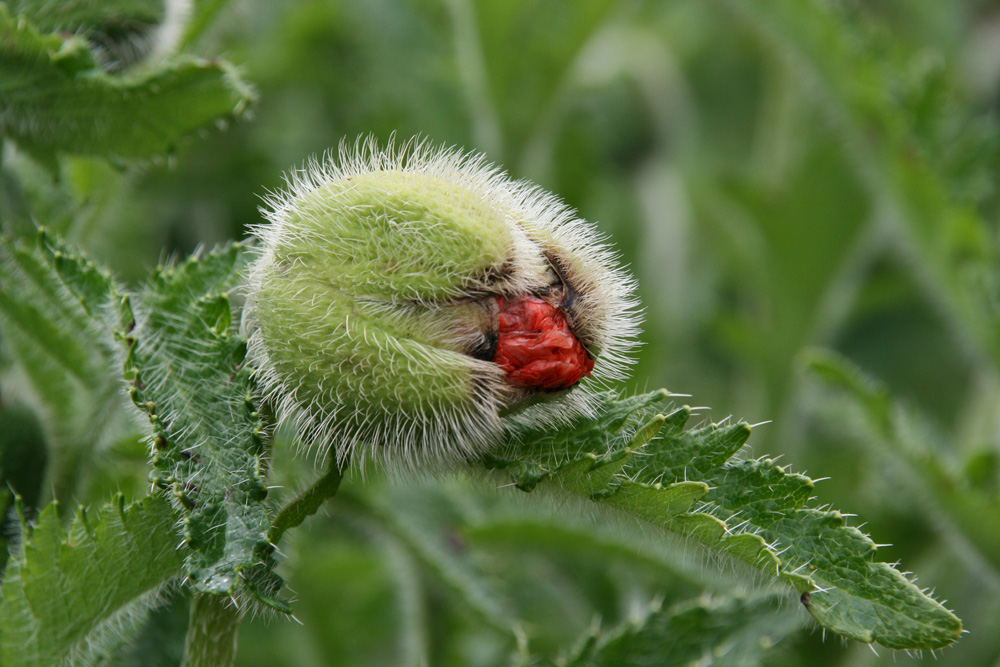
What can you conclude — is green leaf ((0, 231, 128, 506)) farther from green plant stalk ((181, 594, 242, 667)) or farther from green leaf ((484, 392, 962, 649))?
green leaf ((484, 392, 962, 649))

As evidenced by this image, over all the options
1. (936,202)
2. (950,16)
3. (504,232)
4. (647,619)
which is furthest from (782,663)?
(950,16)

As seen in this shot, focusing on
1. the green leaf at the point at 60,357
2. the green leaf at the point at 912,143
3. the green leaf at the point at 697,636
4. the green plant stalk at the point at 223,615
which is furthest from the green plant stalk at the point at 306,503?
the green leaf at the point at 912,143

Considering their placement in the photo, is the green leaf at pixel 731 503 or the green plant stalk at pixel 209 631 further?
the green plant stalk at pixel 209 631

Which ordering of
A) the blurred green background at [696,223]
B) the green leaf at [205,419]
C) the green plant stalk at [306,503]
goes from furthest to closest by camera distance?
the blurred green background at [696,223], the green plant stalk at [306,503], the green leaf at [205,419]

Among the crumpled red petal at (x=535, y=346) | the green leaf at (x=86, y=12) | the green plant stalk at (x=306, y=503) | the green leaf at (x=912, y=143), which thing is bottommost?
the green plant stalk at (x=306, y=503)

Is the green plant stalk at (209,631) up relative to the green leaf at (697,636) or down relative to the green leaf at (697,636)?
down

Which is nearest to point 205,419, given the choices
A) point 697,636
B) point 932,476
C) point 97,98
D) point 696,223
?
point 97,98

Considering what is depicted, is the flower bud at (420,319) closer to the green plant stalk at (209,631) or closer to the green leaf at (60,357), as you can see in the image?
the green plant stalk at (209,631)

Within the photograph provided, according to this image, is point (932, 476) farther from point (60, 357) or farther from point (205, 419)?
point (60, 357)
